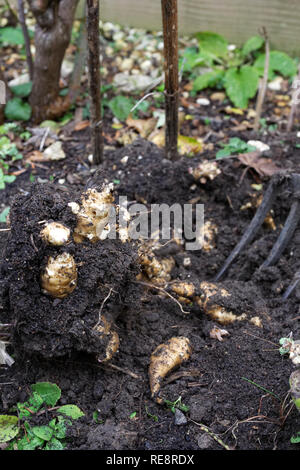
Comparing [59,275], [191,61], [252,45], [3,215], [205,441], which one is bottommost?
[205,441]

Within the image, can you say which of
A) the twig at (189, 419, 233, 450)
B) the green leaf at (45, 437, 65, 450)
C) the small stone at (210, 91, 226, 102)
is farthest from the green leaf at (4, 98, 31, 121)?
the twig at (189, 419, 233, 450)

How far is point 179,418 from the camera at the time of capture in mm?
1690

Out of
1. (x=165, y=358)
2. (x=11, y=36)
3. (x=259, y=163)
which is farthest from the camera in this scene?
(x=11, y=36)

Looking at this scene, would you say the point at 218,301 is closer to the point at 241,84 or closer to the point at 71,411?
the point at 71,411

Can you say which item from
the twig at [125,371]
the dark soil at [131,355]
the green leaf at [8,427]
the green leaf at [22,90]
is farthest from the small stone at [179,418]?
the green leaf at [22,90]

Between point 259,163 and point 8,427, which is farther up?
point 259,163

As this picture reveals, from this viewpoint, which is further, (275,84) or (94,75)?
(275,84)

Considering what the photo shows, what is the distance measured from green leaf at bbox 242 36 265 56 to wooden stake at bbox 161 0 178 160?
1635 millimetres

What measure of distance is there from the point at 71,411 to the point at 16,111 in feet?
7.52

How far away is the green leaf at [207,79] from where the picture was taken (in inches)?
142

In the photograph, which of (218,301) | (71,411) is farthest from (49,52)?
(71,411)

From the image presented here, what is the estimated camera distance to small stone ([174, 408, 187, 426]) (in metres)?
1.68
